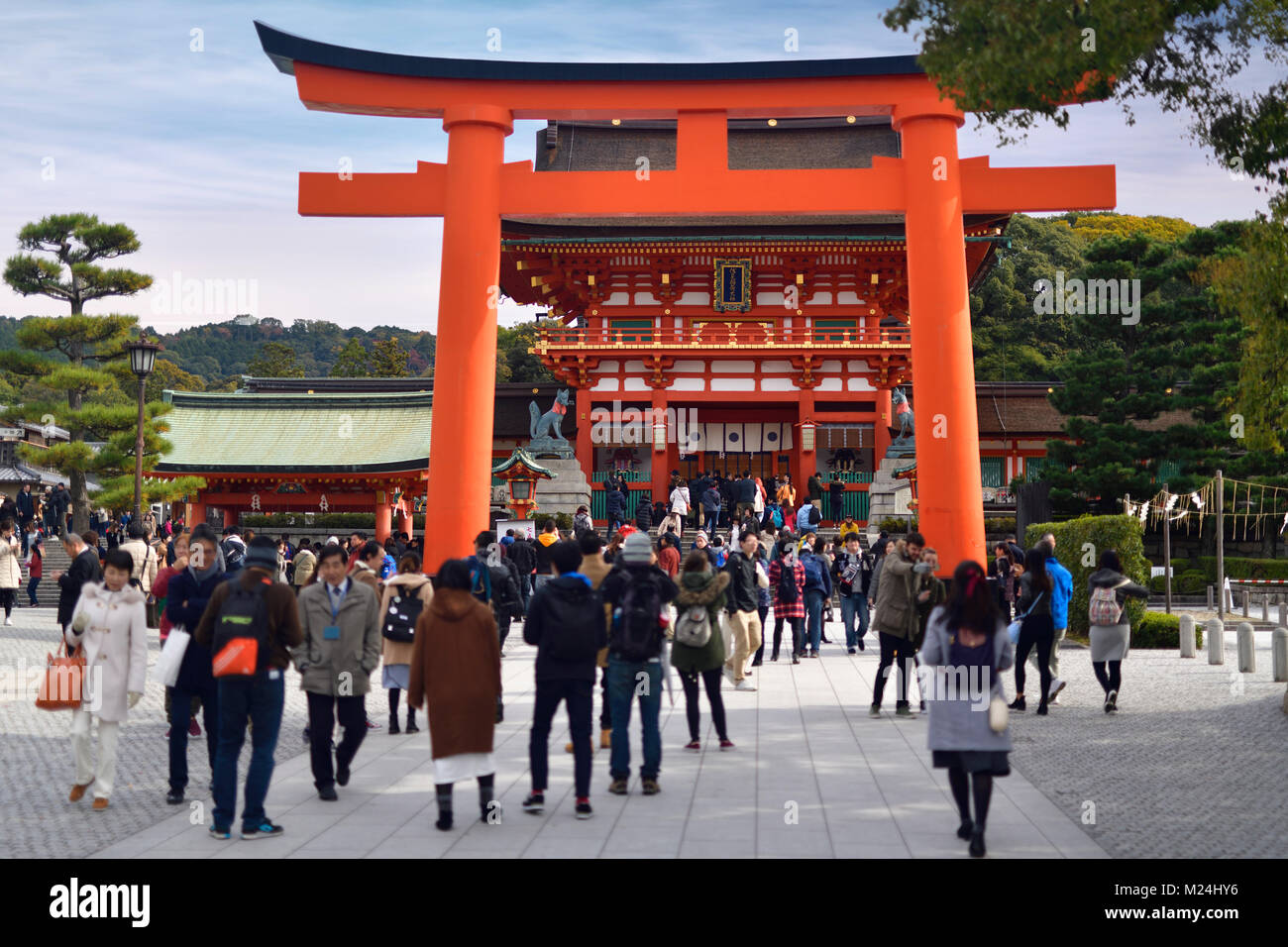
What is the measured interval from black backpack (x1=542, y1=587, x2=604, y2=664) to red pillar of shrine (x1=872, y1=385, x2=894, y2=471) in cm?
2309

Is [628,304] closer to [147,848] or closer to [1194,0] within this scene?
[1194,0]

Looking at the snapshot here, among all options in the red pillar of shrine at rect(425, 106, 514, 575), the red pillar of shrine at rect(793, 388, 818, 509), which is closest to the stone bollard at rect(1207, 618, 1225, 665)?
the red pillar of shrine at rect(425, 106, 514, 575)

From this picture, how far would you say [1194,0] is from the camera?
28.0 feet

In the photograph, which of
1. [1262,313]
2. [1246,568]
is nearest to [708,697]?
[1262,313]

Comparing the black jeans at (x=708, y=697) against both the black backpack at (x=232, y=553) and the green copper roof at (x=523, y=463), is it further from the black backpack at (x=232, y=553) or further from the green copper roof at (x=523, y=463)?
the green copper roof at (x=523, y=463)

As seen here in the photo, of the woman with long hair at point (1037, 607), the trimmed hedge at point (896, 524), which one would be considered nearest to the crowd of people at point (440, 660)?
the woman with long hair at point (1037, 607)

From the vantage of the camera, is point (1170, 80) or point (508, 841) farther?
point (1170, 80)

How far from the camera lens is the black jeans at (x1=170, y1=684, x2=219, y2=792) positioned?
692cm

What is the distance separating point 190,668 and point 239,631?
104 cm

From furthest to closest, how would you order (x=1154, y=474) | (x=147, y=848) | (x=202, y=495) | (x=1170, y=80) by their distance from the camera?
(x=202, y=495), (x=1154, y=474), (x=1170, y=80), (x=147, y=848)

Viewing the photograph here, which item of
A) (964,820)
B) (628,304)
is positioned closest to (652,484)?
(628,304)

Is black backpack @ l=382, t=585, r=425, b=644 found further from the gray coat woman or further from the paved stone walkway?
the gray coat woman

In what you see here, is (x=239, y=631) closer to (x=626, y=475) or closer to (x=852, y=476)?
(x=626, y=475)

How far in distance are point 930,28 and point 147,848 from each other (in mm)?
7806
